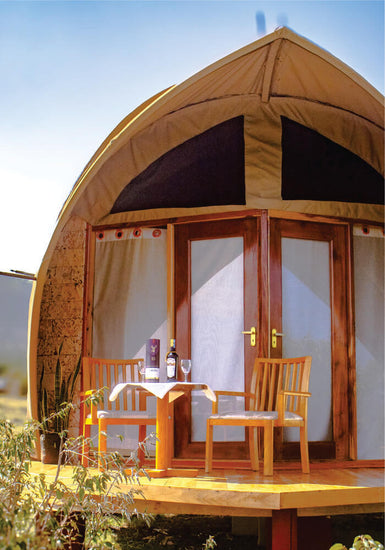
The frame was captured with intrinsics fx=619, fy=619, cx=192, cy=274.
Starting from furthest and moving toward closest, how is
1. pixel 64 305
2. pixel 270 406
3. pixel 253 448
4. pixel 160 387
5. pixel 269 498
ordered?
pixel 64 305 → pixel 270 406 → pixel 253 448 → pixel 160 387 → pixel 269 498

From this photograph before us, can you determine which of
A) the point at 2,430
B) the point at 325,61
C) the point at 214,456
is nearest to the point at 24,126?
the point at 325,61

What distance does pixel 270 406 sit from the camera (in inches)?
206

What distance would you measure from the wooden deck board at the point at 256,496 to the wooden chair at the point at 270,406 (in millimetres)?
325

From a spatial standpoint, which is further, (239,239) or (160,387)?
(239,239)

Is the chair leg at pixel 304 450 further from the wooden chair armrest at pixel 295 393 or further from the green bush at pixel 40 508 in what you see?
the green bush at pixel 40 508

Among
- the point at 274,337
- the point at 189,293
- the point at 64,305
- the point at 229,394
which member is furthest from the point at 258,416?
the point at 64,305

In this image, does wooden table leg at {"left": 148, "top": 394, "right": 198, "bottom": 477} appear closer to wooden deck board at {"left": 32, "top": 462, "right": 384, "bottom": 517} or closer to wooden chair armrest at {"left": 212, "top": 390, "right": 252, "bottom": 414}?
wooden deck board at {"left": 32, "top": 462, "right": 384, "bottom": 517}

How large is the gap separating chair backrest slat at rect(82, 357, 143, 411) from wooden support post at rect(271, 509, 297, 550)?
1.71m

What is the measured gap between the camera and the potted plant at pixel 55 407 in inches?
221

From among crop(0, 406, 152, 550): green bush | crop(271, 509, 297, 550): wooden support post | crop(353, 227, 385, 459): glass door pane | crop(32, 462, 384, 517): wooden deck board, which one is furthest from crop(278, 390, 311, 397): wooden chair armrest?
crop(0, 406, 152, 550): green bush

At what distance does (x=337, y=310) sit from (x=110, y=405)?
→ 2.31 m

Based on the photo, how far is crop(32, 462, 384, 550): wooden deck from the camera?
409 cm

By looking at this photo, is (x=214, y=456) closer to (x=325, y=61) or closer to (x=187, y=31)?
(x=325, y=61)

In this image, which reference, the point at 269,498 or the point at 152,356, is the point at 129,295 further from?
the point at 269,498
